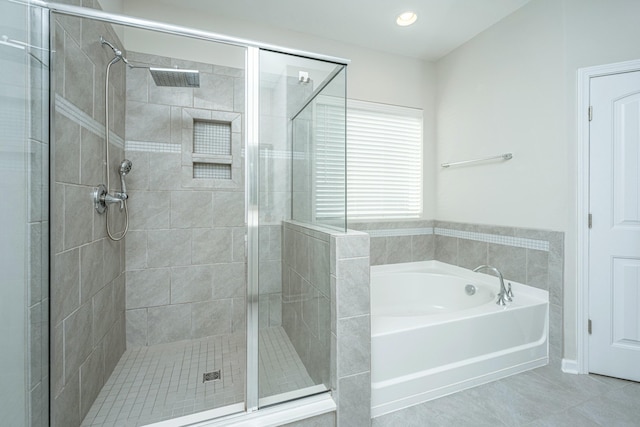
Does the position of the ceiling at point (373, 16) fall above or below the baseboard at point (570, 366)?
above

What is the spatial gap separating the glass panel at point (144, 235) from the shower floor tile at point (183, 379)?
0.01m

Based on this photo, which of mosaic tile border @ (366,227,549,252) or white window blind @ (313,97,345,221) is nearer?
white window blind @ (313,97,345,221)

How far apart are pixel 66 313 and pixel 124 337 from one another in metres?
0.97

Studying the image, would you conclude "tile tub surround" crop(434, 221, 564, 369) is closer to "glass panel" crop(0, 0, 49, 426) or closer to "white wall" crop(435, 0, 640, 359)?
"white wall" crop(435, 0, 640, 359)

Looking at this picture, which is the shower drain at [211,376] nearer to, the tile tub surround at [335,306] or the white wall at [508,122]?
the tile tub surround at [335,306]

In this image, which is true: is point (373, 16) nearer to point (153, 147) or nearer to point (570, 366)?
point (153, 147)

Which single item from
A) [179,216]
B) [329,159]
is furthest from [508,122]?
[179,216]

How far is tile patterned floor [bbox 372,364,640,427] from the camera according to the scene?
1436mm

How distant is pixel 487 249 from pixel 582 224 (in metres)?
0.69

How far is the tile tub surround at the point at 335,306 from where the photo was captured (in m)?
1.36

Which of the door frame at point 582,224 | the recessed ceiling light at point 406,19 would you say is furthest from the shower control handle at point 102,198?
the door frame at point 582,224

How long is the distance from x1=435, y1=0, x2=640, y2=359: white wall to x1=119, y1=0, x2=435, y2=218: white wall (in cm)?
23

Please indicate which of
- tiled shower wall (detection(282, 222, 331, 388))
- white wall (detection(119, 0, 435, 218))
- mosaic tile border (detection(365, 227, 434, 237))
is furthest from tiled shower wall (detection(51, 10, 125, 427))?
mosaic tile border (detection(365, 227, 434, 237))

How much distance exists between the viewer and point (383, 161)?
2.85m
